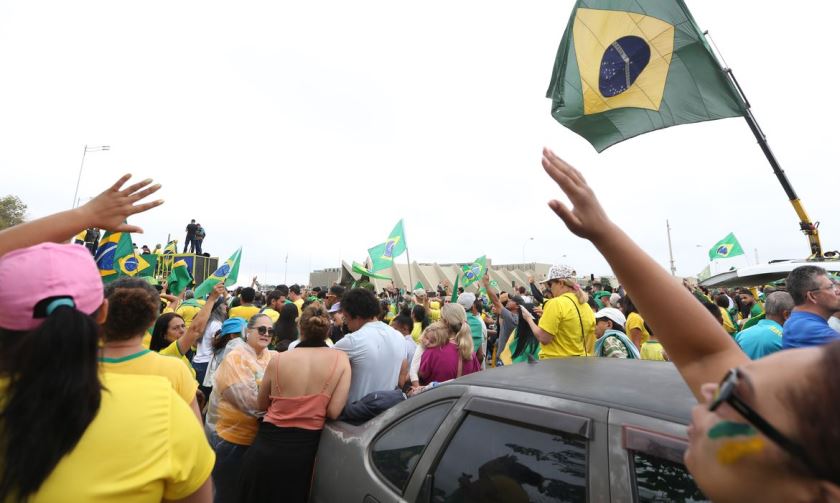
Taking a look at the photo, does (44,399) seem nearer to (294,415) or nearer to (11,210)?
(294,415)

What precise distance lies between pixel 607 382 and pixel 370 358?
207 centimetres

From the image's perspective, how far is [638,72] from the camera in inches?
148

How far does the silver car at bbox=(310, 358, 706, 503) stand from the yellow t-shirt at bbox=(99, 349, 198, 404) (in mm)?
1068

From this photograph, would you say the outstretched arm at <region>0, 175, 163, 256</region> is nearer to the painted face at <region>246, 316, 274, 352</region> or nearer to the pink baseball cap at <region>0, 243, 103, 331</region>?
the pink baseball cap at <region>0, 243, 103, 331</region>

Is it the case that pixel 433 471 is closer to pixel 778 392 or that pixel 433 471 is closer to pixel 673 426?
pixel 673 426

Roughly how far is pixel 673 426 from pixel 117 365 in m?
2.51

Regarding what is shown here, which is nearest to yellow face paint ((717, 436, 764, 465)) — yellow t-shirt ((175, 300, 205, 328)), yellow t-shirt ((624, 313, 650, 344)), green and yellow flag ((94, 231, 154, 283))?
yellow t-shirt ((624, 313, 650, 344))

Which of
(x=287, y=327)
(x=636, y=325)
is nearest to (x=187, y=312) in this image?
(x=287, y=327)

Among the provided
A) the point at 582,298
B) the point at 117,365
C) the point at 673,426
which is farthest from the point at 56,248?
the point at 582,298

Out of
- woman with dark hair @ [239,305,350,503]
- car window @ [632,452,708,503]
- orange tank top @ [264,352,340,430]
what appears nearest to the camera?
car window @ [632,452,708,503]

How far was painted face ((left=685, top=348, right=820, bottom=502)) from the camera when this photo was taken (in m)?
0.66

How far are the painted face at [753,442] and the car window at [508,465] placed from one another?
899mm

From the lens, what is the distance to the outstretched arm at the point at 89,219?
158 centimetres

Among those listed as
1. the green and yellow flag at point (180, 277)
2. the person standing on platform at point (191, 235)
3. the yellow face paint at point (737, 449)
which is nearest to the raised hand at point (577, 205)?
the yellow face paint at point (737, 449)
